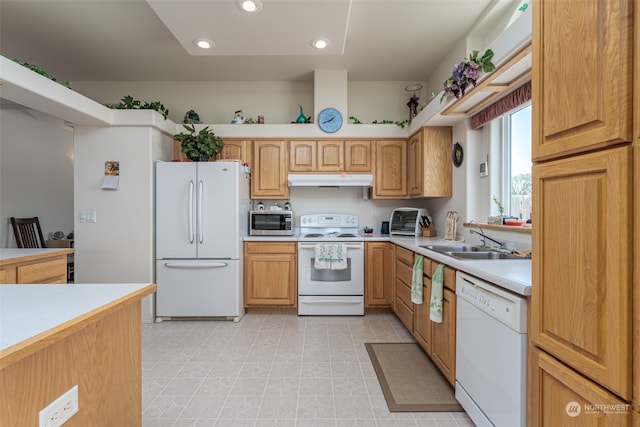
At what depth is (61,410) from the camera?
85cm

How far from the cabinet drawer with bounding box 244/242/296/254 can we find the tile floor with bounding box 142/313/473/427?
0.74 meters

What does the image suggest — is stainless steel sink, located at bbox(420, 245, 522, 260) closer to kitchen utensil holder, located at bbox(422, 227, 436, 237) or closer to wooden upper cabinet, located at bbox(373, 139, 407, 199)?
kitchen utensil holder, located at bbox(422, 227, 436, 237)

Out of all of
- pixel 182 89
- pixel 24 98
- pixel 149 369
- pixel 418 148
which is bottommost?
pixel 149 369

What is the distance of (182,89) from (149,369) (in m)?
3.37

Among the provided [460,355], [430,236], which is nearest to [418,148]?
[430,236]

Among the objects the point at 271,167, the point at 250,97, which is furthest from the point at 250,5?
the point at 250,97

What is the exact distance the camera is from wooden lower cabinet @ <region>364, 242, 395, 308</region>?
3359mm

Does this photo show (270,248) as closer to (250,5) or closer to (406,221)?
(406,221)

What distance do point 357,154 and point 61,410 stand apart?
334 centimetres

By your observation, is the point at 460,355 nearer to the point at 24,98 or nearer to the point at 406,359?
the point at 406,359

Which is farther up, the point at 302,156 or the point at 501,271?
the point at 302,156

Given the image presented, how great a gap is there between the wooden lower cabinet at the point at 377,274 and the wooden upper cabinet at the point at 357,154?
98 centimetres

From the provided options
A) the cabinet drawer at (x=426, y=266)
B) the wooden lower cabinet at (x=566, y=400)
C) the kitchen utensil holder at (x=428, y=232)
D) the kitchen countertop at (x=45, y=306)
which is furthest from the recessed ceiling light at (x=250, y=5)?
the kitchen utensil holder at (x=428, y=232)

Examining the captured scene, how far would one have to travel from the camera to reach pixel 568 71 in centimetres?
98
